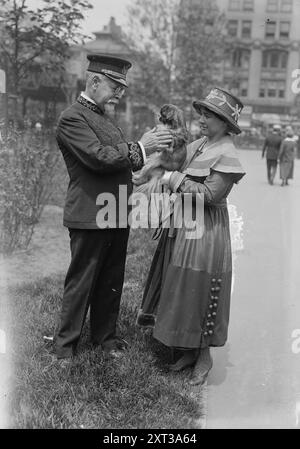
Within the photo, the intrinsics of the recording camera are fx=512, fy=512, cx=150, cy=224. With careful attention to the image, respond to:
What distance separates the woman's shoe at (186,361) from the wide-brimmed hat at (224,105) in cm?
141

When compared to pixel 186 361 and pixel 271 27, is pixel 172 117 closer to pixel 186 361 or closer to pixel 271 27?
pixel 186 361

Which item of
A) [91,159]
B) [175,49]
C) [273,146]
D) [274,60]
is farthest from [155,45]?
[274,60]

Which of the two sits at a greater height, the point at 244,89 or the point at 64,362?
the point at 244,89

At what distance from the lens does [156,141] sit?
2.98 m

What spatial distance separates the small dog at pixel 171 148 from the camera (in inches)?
123

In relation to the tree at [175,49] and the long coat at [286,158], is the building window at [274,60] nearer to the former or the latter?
the tree at [175,49]

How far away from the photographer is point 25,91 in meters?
7.62

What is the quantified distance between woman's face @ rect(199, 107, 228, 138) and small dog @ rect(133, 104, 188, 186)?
154mm

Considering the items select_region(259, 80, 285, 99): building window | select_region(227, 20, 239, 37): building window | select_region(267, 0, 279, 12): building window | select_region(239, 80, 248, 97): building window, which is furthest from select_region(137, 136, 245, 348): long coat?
select_region(259, 80, 285, 99): building window

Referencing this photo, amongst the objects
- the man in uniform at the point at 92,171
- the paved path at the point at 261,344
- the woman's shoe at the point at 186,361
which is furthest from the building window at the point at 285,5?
the woman's shoe at the point at 186,361

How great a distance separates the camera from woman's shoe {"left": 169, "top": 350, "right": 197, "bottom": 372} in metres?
3.21

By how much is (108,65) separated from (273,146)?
11.6m
